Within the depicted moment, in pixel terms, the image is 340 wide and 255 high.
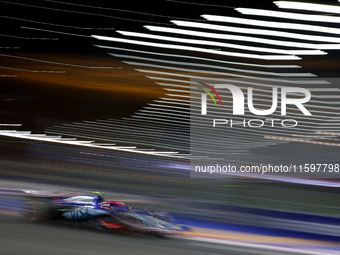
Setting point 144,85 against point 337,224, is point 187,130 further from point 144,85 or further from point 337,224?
point 337,224

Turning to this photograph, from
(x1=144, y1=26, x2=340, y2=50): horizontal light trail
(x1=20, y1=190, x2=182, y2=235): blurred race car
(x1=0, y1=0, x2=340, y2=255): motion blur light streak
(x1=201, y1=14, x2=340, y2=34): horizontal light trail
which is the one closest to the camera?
(x1=20, y1=190, x2=182, y2=235): blurred race car

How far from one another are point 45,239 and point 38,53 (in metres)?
4.16

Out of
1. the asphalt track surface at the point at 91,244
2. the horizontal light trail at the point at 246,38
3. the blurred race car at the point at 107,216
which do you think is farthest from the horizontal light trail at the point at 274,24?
the asphalt track surface at the point at 91,244

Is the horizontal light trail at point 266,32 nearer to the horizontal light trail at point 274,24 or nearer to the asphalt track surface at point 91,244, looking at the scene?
the horizontal light trail at point 274,24

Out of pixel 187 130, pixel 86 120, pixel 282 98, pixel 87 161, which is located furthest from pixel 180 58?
pixel 87 161

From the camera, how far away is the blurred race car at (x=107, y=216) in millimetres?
3217

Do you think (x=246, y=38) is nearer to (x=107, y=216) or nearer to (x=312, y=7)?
(x=312, y=7)

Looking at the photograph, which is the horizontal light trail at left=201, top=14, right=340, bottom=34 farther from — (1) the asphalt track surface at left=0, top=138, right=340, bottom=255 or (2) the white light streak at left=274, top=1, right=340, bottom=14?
(1) the asphalt track surface at left=0, top=138, right=340, bottom=255

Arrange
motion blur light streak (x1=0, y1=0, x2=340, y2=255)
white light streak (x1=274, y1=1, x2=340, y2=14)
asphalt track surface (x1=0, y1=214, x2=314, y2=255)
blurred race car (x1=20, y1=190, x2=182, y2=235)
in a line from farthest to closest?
motion blur light streak (x1=0, y1=0, x2=340, y2=255) < white light streak (x1=274, y1=1, x2=340, y2=14) < blurred race car (x1=20, y1=190, x2=182, y2=235) < asphalt track surface (x1=0, y1=214, x2=314, y2=255)

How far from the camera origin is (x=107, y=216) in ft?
10.6

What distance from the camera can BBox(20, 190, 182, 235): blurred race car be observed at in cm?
322
